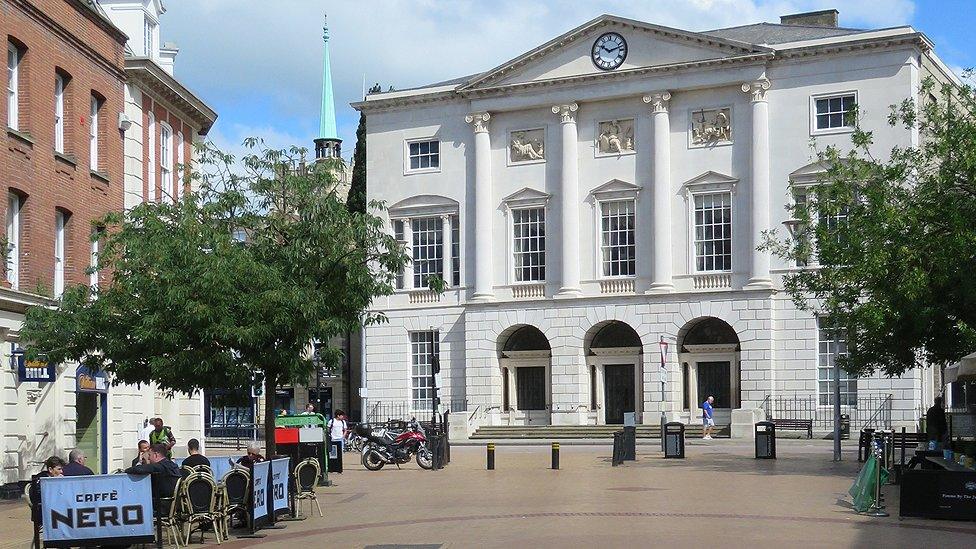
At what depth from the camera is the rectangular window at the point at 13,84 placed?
2819 cm

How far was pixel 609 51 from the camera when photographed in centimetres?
5906

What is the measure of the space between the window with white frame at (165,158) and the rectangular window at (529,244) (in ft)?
78.5

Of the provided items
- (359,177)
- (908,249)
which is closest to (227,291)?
(908,249)

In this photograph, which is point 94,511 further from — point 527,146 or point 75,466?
point 527,146

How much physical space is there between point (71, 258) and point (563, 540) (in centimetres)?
1679

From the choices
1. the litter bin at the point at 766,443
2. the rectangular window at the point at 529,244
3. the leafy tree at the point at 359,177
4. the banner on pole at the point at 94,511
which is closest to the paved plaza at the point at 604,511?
the litter bin at the point at 766,443

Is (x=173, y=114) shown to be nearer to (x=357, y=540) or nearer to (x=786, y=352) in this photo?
(x=357, y=540)

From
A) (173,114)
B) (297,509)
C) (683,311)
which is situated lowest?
(297,509)

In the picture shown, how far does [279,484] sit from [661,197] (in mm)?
38103

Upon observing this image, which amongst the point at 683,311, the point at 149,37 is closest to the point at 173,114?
the point at 149,37

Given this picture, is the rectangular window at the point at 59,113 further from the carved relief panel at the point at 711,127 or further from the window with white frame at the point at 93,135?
the carved relief panel at the point at 711,127

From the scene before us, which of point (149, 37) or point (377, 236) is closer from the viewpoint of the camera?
point (377, 236)

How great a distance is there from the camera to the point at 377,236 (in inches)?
1096

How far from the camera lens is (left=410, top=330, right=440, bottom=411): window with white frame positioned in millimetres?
62625
